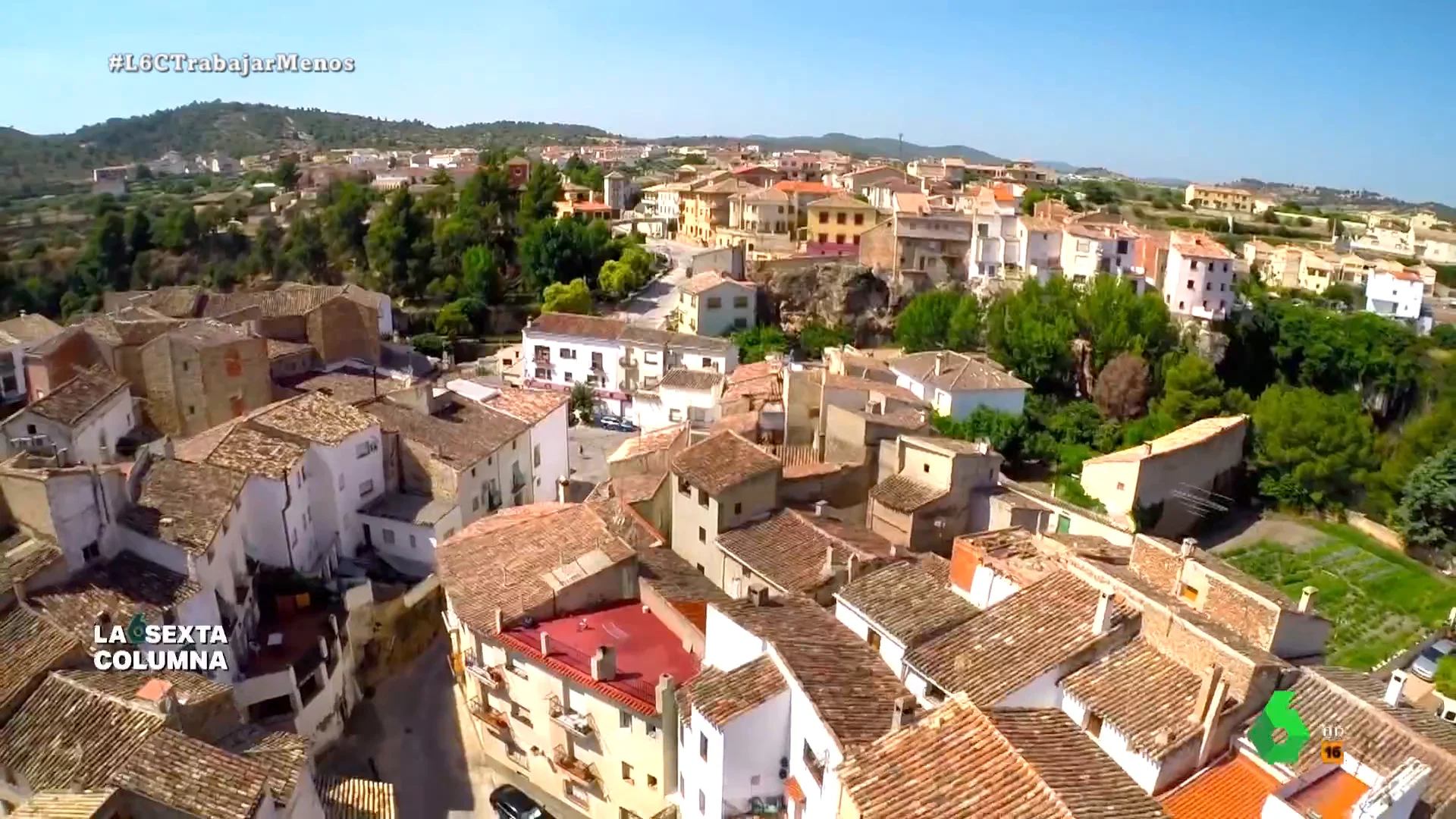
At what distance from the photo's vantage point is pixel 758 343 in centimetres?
4966

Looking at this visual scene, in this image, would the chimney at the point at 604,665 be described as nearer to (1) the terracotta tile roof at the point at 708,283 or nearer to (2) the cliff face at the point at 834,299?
(1) the terracotta tile roof at the point at 708,283

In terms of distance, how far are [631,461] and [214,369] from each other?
1618 centimetres

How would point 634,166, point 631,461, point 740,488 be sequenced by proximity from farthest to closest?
point 634,166
point 631,461
point 740,488

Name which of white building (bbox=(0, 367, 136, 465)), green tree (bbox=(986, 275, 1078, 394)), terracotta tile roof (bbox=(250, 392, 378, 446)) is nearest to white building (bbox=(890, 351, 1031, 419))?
green tree (bbox=(986, 275, 1078, 394))

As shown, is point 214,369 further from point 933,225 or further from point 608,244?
point 933,225

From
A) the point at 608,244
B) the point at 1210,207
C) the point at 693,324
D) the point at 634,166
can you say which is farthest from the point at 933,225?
the point at 634,166

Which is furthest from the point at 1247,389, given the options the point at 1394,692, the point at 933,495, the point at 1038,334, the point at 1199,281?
the point at 1394,692

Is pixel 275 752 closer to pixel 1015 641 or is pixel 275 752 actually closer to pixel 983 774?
pixel 983 774

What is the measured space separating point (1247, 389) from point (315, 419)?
154 feet

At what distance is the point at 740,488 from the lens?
71.2 ft

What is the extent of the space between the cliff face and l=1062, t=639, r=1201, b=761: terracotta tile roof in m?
41.1

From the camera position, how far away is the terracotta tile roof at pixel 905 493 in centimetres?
2230

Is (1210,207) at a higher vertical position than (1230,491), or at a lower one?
higher

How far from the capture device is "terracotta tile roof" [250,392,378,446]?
2425 cm
